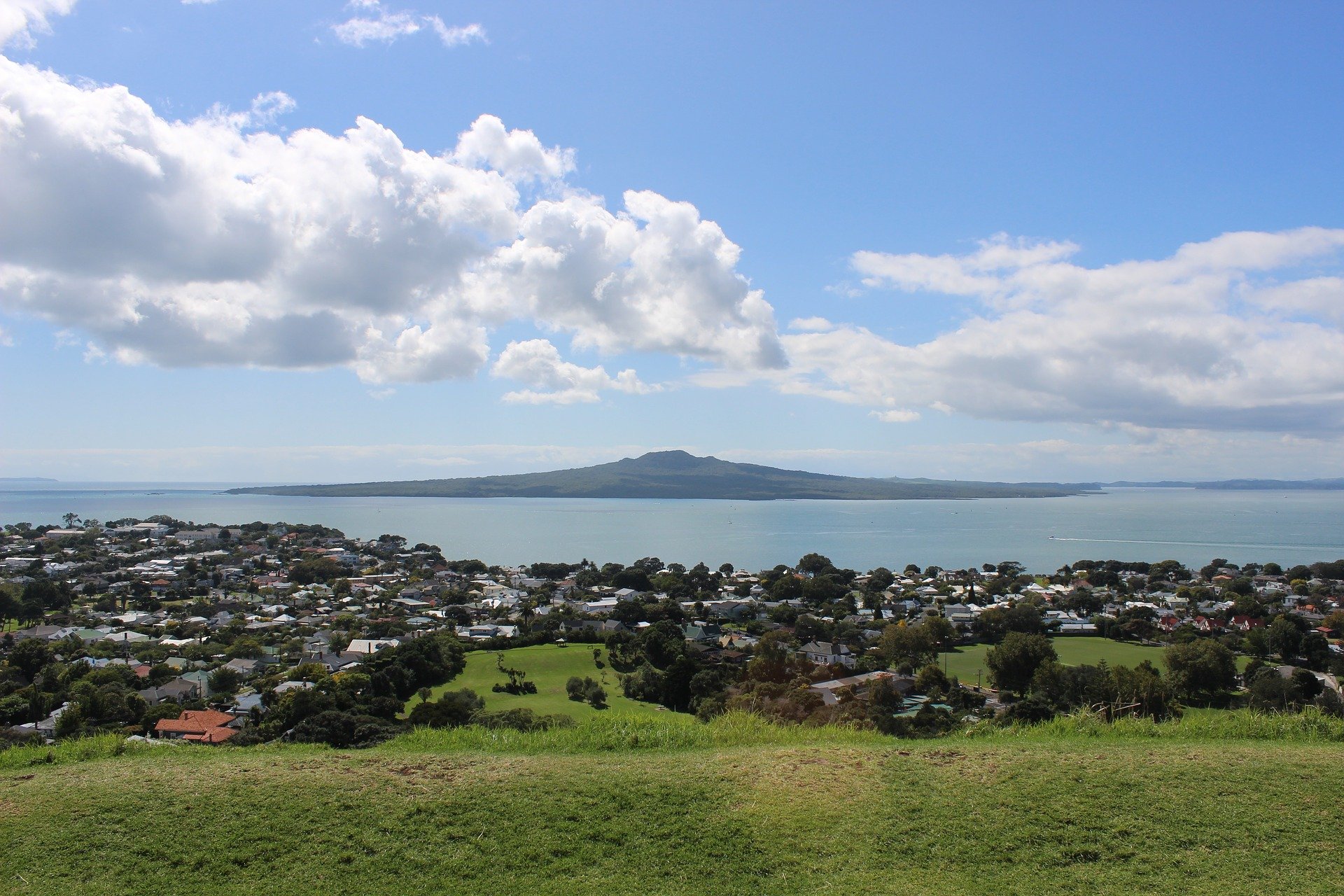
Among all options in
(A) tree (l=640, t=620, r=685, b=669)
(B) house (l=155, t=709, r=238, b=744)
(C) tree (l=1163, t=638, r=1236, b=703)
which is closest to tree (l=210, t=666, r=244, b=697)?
(B) house (l=155, t=709, r=238, b=744)

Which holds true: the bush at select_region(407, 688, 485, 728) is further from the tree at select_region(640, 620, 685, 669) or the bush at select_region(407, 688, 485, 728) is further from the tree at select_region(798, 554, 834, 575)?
the tree at select_region(798, 554, 834, 575)

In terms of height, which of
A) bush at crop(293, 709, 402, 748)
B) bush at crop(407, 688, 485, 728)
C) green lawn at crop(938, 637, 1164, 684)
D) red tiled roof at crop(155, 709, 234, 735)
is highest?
bush at crop(293, 709, 402, 748)

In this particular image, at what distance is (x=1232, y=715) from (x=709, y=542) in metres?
62.6

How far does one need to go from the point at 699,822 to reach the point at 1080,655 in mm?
23266

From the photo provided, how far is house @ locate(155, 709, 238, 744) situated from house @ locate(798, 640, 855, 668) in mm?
14206

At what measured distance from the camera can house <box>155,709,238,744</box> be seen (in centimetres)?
1235

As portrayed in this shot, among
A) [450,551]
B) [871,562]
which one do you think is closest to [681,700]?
[871,562]

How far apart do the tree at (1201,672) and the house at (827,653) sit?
791 centimetres

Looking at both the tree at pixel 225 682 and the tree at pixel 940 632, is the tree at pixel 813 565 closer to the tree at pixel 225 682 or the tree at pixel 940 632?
the tree at pixel 940 632

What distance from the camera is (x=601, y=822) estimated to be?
4.85 m

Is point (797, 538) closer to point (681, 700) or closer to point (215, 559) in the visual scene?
point (215, 559)

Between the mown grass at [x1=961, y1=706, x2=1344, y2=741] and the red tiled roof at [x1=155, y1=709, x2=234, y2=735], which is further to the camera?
the red tiled roof at [x1=155, y1=709, x2=234, y2=735]

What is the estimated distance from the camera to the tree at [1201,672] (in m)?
17.3

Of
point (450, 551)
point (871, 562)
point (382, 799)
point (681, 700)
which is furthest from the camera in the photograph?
point (450, 551)
